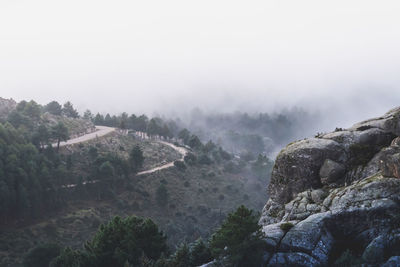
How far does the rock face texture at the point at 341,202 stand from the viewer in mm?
34688

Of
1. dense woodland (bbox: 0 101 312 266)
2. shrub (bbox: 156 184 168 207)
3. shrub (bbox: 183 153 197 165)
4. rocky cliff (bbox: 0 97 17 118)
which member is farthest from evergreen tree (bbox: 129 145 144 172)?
rocky cliff (bbox: 0 97 17 118)

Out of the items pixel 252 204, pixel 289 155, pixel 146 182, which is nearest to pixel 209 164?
pixel 252 204

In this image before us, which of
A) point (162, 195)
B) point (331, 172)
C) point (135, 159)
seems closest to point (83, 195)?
point (135, 159)

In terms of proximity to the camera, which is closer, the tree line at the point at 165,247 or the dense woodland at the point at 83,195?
the tree line at the point at 165,247

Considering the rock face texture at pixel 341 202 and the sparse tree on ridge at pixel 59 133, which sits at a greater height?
the sparse tree on ridge at pixel 59 133

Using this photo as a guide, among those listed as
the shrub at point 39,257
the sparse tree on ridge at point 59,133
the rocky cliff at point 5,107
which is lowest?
the shrub at point 39,257

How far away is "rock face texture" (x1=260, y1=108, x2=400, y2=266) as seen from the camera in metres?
34.7

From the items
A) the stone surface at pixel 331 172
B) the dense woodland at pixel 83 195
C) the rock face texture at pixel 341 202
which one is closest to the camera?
the rock face texture at pixel 341 202

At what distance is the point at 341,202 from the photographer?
3712 centimetres

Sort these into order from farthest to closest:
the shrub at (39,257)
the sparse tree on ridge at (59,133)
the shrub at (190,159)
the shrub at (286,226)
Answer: the shrub at (190,159)
the sparse tree on ridge at (59,133)
the shrub at (39,257)
the shrub at (286,226)

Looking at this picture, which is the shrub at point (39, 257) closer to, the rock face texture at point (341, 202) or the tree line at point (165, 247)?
the tree line at point (165, 247)

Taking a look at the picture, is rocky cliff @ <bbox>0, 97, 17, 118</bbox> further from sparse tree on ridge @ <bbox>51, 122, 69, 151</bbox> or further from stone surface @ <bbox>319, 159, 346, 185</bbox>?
stone surface @ <bbox>319, 159, 346, 185</bbox>

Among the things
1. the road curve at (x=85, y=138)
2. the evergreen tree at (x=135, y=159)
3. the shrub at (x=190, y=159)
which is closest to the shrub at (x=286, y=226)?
the evergreen tree at (x=135, y=159)

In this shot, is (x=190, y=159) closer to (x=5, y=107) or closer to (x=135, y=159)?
(x=135, y=159)
